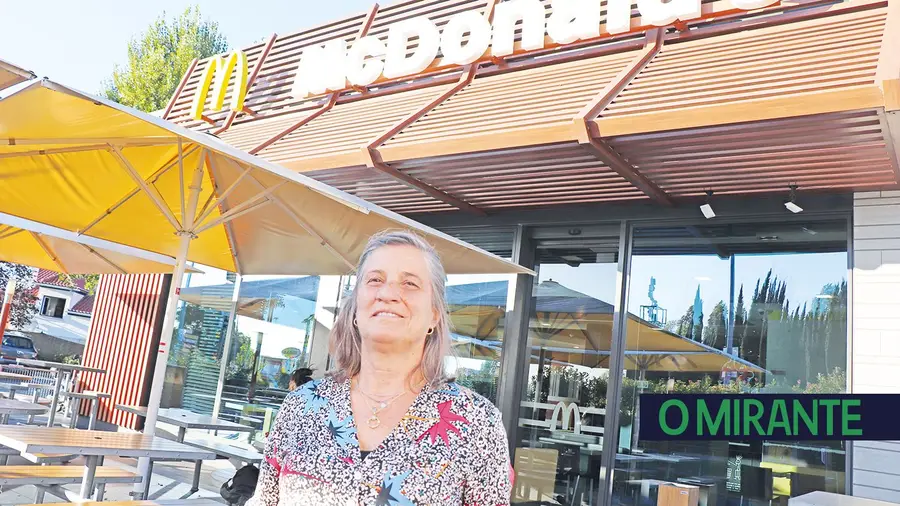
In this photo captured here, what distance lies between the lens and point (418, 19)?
25.4ft

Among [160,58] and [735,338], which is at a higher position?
[160,58]

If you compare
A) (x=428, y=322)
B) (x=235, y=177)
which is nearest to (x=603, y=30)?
(x=235, y=177)

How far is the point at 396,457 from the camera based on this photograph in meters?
1.68

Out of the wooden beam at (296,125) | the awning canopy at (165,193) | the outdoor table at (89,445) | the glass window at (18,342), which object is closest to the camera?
the outdoor table at (89,445)

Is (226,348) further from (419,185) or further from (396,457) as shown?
(396,457)

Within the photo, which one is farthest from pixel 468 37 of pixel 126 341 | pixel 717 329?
pixel 126 341

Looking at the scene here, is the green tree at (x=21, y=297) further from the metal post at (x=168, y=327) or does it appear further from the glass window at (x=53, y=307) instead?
the metal post at (x=168, y=327)

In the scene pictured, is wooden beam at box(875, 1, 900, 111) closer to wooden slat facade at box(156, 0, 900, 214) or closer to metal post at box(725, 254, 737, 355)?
wooden slat facade at box(156, 0, 900, 214)

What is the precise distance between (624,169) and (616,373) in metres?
1.99

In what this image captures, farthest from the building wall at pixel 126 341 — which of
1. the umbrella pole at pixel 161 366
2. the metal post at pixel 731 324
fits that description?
the metal post at pixel 731 324

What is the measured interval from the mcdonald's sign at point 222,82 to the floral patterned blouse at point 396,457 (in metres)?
8.16

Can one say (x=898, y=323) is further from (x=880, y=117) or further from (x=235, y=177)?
(x=235, y=177)

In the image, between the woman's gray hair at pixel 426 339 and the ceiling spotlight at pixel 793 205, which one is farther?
the ceiling spotlight at pixel 793 205

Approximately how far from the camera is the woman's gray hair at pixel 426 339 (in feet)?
6.34
